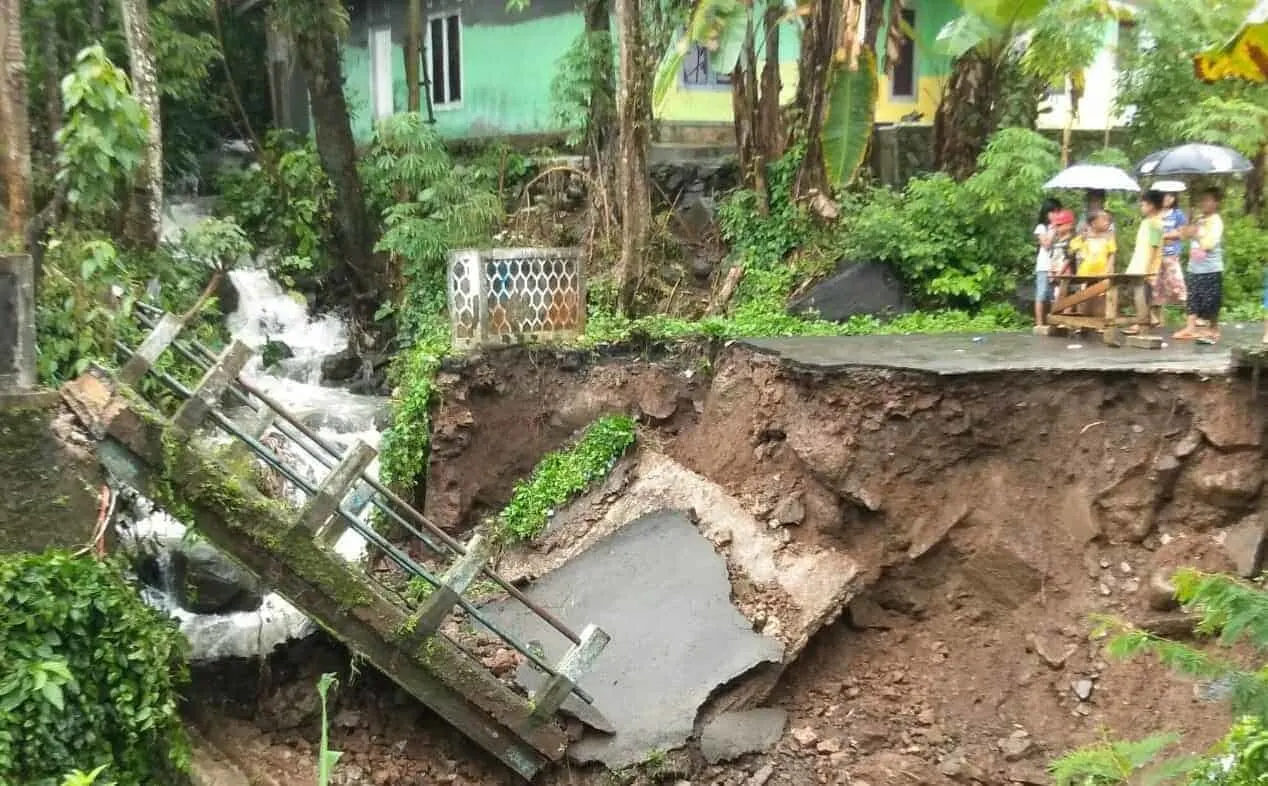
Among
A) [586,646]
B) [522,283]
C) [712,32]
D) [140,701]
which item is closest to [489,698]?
[586,646]

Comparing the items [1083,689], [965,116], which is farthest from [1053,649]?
[965,116]

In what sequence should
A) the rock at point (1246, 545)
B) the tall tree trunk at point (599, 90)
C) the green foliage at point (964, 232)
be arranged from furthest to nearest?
1. the tall tree trunk at point (599, 90)
2. the green foliage at point (964, 232)
3. the rock at point (1246, 545)

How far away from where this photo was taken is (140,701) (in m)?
6.04

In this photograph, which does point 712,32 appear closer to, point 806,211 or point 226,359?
point 226,359

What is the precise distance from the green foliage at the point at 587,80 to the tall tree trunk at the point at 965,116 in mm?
4226

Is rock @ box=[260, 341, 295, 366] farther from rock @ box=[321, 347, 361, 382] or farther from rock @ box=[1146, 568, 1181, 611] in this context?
rock @ box=[1146, 568, 1181, 611]

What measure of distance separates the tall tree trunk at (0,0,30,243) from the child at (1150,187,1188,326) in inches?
352

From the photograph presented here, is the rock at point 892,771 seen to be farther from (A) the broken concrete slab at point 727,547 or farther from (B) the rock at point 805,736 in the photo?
(A) the broken concrete slab at point 727,547

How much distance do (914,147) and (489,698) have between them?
926 centimetres

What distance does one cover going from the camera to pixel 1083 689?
7168 millimetres

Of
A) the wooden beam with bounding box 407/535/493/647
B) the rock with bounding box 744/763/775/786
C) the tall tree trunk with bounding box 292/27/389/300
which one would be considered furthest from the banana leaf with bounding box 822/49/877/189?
the tall tree trunk with bounding box 292/27/389/300

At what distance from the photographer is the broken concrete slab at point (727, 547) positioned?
8000 millimetres

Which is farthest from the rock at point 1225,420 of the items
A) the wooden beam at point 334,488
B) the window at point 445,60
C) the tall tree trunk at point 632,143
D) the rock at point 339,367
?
the window at point 445,60

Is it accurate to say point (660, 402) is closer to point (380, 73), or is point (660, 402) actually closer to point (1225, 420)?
point (1225, 420)
